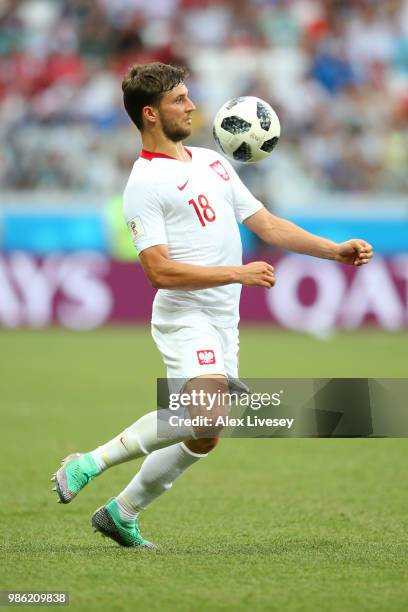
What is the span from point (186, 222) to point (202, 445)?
108 centimetres

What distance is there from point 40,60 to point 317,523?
1643 cm

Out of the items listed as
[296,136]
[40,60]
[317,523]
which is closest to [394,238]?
[296,136]

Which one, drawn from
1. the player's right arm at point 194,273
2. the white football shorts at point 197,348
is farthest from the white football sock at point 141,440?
the player's right arm at point 194,273

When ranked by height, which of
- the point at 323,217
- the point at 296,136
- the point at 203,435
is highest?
the point at 296,136

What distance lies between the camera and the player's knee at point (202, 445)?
573 cm

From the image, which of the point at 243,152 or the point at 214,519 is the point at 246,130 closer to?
the point at 243,152

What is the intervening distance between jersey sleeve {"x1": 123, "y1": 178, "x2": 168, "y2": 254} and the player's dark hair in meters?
0.41

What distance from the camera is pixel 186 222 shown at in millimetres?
5812

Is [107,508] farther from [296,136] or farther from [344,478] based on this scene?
[296,136]

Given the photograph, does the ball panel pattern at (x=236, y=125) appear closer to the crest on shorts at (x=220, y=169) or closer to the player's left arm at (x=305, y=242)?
the crest on shorts at (x=220, y=169)

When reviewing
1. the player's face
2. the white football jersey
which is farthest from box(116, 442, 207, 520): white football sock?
the player's face

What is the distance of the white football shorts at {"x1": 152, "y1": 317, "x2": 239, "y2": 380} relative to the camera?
223 inches

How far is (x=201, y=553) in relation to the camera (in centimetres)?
575

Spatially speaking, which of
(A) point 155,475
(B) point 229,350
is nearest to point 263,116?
(B) point 229,350
